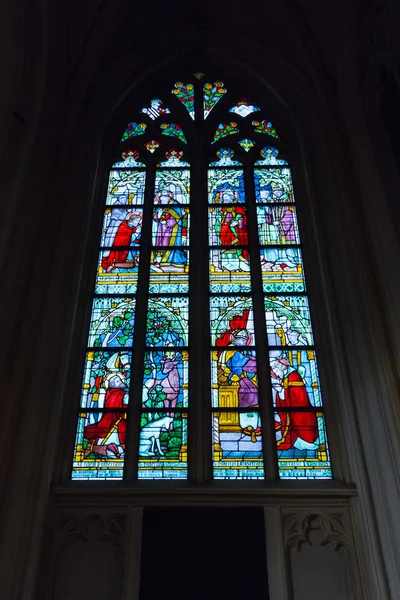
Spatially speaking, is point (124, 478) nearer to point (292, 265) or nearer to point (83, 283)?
point (83, 283)

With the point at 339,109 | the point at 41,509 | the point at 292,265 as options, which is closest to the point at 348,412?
the point at 292,265

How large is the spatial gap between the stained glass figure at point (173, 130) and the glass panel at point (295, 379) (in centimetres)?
314

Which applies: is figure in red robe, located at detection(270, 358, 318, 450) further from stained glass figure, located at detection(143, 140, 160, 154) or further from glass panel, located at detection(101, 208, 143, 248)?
stained glass figure, located at detection(143, 140, 160, 154)

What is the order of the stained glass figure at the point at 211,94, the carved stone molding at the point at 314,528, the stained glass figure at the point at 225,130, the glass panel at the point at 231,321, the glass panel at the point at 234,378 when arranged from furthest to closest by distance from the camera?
the stained glass figure at the point at 211,94, the stained glass figure at the point at 225,130, the glass panel at the point at 231,321, the glass panel at the point at 234,378, the carved stone molding at the point at 314,528

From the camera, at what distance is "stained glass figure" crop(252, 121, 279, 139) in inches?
281

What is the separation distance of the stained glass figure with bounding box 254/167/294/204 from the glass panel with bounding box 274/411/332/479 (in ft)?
8.17

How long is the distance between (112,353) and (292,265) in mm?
1845

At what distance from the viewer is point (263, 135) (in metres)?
7.05

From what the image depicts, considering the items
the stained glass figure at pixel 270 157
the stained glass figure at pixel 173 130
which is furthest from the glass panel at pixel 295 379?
the stained glass figure at pixel 173 130

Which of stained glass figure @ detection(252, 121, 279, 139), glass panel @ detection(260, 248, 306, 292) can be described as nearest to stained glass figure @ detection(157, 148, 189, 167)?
stained glass figure @ detection(252, 121, 279, 139)

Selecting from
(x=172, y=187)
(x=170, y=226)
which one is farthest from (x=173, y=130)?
(x=170, y=226)

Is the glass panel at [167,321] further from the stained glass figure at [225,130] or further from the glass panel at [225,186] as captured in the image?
the stained glass figure at [225,130]

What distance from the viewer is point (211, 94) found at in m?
7.62

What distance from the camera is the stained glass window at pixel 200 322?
15.3ft
